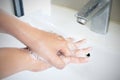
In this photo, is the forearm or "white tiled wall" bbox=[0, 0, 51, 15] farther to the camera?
"white tiled wall" bbox=[0, 0, 51, 15]

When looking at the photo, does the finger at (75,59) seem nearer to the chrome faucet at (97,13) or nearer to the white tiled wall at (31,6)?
the chrome faucet at (97,13)

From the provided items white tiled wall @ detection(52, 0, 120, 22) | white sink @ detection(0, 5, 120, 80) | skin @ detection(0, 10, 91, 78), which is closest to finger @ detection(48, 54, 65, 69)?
skin @ detection(0, 10, 91, 78)

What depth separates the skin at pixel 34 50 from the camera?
1.73 ft

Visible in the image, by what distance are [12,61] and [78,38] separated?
22 cm

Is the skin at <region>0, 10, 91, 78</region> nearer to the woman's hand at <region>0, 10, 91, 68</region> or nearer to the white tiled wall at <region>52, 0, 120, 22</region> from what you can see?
the woman's hand at <region>0, 10, 91, 68</region>

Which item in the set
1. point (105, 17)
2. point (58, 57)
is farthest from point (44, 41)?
point (105, 17)

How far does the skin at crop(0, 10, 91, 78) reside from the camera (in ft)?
1.73

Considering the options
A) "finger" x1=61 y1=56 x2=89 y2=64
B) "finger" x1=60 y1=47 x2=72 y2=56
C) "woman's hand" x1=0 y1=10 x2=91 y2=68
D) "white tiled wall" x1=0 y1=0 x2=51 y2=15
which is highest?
"white tiled wall" x1=0 y1=0 x2=51 y2=15

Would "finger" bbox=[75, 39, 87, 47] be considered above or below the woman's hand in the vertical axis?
below

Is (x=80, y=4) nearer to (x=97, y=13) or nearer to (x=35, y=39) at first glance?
(x=97, y=13)

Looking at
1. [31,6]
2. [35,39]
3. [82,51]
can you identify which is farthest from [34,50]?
[31,6]

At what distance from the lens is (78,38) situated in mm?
647

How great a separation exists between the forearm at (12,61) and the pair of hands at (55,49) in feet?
0.15

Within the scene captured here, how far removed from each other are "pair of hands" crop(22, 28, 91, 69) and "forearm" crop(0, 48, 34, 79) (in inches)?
1.8
